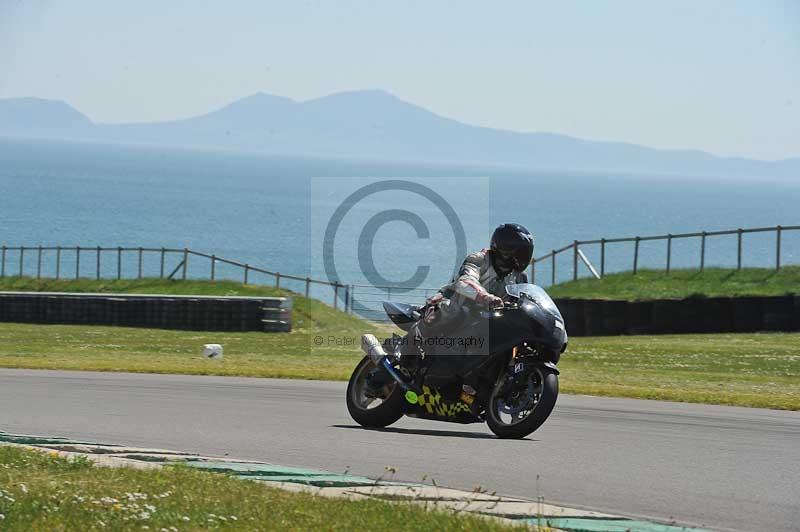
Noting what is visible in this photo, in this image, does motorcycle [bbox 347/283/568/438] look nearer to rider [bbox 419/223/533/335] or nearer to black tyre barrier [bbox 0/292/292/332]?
rider [bbox 419/223/533/335]

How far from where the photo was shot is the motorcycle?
384 inches

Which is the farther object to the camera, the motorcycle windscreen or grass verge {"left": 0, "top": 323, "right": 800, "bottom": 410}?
grass verge {"left": 0, "top": 323, "right": 800, "bottom": 410}

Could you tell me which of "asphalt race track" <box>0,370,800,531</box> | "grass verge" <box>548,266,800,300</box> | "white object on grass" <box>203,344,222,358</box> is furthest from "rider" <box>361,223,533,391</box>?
"grass verge" <box>548,266,800,300</box>

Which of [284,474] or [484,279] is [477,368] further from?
[284,474]

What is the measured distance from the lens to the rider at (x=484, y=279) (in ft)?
32.8

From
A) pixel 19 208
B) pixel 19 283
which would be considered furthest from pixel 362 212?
pixel 19 283

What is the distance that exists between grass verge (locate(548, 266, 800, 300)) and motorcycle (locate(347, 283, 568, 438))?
61.2 ft

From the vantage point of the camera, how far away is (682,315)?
27625 millimetres

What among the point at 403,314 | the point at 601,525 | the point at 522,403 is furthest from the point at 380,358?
the point at 601,525

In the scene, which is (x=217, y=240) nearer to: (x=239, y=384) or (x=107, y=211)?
(x=107, y=211)

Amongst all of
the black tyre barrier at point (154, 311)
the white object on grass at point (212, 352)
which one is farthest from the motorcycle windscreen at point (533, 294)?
the black tyre barrier at point (154, 311)

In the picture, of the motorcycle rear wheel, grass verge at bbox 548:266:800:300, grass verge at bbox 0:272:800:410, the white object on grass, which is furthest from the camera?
grass verge at bbox 548:266:800:300

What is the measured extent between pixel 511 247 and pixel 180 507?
3986 millimetres

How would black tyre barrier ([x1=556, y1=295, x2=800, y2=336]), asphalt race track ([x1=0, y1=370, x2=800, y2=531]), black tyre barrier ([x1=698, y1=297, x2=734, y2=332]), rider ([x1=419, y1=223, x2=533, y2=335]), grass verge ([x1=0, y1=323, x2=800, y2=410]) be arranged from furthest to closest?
black tyre barrier ([x1=698, y1=297, x2=734, y2=332])
black tyre barrier ([x1=556, y1=295, x2=800, y2=336])
grass verge ([x1=0, y1=323, x2=800, y2=410])
rider ([x1=419, y1=223, x2=533, y2=335])
asphalt race track ([x1=0, y1=370, x2=800, y2=531])
